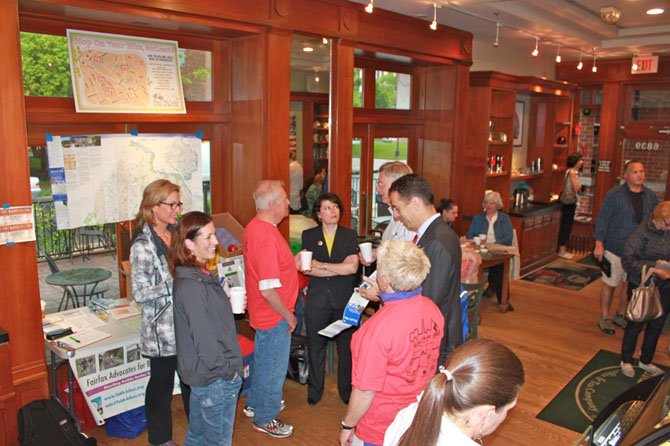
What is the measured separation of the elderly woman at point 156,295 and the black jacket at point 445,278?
1580 millimetres

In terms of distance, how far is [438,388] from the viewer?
5.43 ft

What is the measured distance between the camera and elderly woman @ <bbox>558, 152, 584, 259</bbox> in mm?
9484

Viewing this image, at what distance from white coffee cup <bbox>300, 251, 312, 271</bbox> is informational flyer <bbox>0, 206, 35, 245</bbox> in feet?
5.69

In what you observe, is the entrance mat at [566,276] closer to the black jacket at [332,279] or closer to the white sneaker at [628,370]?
the white sneaker at [628,370]

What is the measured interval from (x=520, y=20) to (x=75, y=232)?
5323mm

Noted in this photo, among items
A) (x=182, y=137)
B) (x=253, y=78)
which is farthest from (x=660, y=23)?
(x=182, y=137)

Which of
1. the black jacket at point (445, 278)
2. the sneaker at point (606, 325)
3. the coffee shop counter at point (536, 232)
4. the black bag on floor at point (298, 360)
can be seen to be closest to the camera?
the black jacket at point (445, 278)

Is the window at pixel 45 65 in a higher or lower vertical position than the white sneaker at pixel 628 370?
higher

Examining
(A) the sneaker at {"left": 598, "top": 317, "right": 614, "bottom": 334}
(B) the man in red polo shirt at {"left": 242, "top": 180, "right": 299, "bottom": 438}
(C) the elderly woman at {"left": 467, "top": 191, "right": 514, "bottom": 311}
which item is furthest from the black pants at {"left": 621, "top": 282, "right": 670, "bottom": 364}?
(B) the man in red polo shirt at {"left": 242, "top": 180, "right": 299, "bottom": 438}

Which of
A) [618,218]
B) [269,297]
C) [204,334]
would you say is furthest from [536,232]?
[204,334]

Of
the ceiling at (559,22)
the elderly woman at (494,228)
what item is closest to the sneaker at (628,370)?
the elderly woman at (494,228)

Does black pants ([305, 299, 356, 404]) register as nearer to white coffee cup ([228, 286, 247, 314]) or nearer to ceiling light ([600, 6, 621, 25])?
white coffee cup ([228, 286, 247, 314])

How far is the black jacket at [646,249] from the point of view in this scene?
16.4ft

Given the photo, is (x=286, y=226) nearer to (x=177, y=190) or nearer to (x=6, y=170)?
(x=177, y=190)
